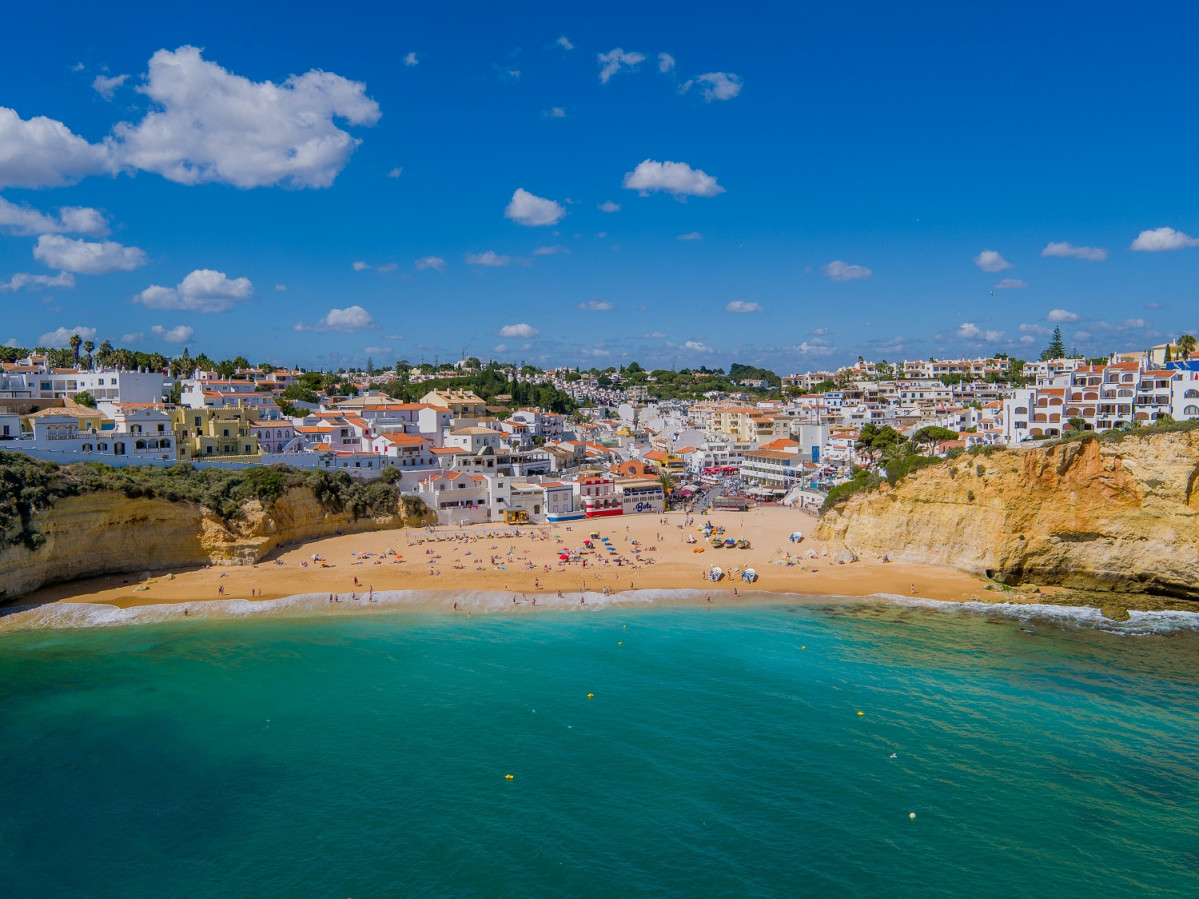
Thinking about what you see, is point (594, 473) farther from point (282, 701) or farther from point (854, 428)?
point (282, 701)

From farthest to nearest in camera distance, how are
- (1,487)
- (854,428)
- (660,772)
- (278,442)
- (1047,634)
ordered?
(854,428) < (278,442) < (1,487) < (1047,634) < (660,772)

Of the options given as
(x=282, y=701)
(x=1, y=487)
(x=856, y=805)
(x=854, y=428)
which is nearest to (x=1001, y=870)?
(x=856, y=805)

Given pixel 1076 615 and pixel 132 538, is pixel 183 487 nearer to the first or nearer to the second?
pixel 132 538

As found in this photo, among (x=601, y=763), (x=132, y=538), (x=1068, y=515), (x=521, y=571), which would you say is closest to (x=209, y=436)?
(x=132, y=538)

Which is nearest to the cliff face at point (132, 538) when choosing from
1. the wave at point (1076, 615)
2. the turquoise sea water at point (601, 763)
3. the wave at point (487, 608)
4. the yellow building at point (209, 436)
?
the wave at point (487, 608)

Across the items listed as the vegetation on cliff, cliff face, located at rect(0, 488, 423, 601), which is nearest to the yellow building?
the vegetation on cliff

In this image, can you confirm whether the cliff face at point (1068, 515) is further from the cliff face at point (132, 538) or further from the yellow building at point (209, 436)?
the yellow building at point (209, 436)

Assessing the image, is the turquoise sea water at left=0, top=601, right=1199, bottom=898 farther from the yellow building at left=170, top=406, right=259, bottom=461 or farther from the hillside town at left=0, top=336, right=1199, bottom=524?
the yellow building at left=170, top=406, right=259, bottom=461
